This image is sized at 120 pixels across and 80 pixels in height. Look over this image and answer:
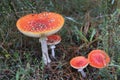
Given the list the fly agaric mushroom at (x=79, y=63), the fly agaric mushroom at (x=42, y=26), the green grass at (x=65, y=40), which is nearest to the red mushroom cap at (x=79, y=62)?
the fly agaric mushroom at (x=79, y=63)

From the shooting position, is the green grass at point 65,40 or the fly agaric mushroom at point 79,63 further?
the green grass at point 65,40

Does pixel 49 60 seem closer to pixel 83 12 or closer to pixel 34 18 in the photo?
pixel 34 18

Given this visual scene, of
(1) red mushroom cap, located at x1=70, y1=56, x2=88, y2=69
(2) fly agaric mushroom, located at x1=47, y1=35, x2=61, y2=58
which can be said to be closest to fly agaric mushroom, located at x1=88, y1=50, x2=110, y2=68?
(1) red mushroom cap, located at x1=70, y1=56, x2=88, y2=69

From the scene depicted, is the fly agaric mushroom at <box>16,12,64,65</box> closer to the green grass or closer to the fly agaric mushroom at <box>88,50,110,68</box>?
the green grass

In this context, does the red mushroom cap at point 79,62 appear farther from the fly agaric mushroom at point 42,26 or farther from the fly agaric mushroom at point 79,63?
the fly agaric mushroom at point 42,26

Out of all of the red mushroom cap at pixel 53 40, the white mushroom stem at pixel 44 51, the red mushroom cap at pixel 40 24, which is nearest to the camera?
the red mushroom cap at pixel 40 24

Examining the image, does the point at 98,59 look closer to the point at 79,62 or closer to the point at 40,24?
the point at 79,62
